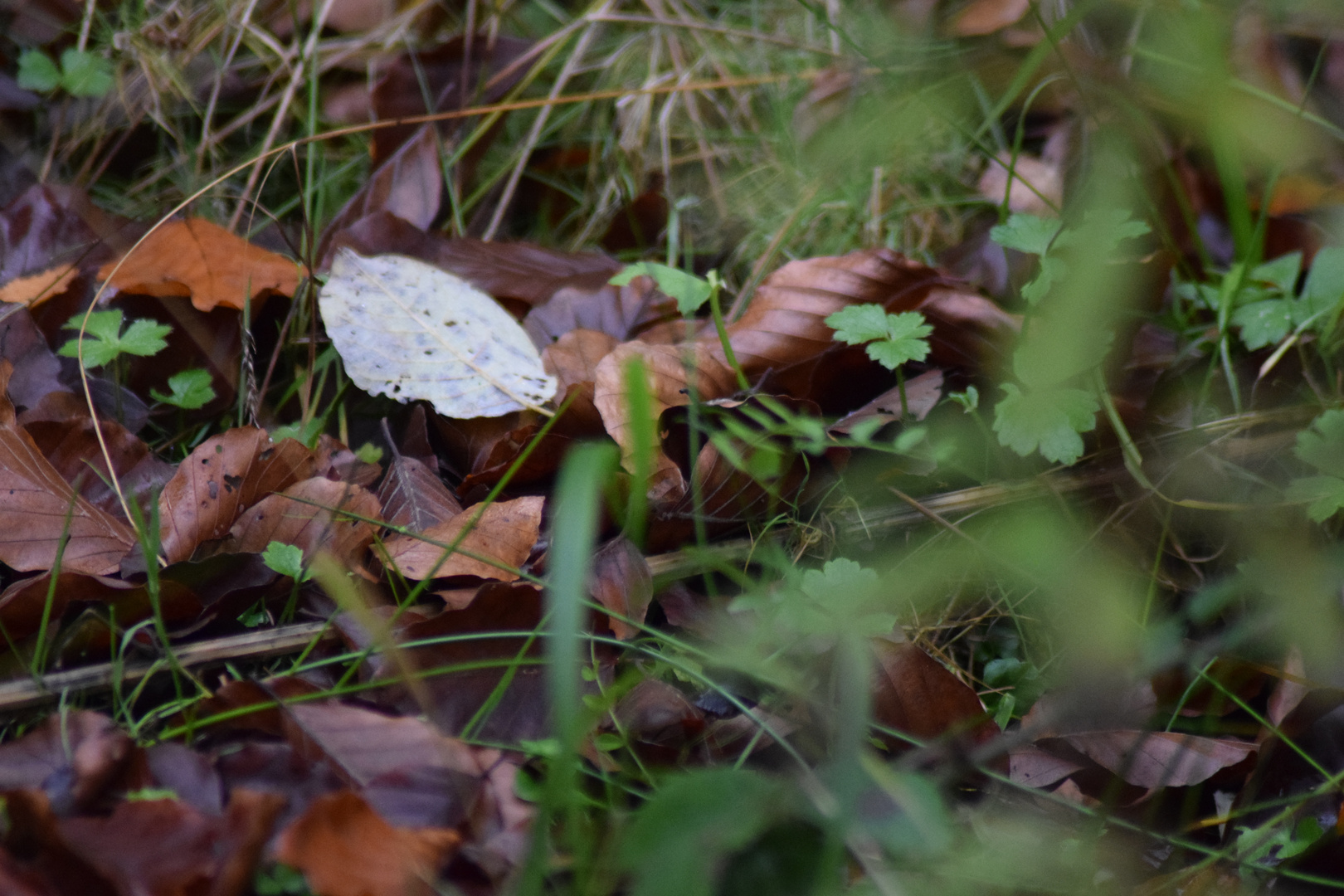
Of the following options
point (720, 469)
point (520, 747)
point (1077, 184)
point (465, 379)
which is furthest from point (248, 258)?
point (1077, 184)

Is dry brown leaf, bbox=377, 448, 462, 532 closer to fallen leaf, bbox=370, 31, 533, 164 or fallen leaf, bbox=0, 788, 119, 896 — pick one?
fallen leaf, bbox=0, 788, 119, 896

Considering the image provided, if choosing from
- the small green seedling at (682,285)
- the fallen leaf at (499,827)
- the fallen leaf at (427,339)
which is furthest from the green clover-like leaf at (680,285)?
the fallen leaf at (499,827)

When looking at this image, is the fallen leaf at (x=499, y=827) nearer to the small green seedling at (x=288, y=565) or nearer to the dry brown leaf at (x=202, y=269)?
the small green seedling at (x=288, y=565)

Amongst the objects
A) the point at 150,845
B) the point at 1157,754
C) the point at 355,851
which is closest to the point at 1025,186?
the point at 1157,754

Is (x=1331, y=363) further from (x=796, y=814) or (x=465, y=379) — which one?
(x=465, y=379)

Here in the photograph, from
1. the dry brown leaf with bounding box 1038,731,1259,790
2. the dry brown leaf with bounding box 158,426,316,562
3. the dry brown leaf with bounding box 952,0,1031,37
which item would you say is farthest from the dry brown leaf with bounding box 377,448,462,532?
the dry brown leaf with bounding box 952,0,1031,37

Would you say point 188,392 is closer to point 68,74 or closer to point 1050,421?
point 68,74
